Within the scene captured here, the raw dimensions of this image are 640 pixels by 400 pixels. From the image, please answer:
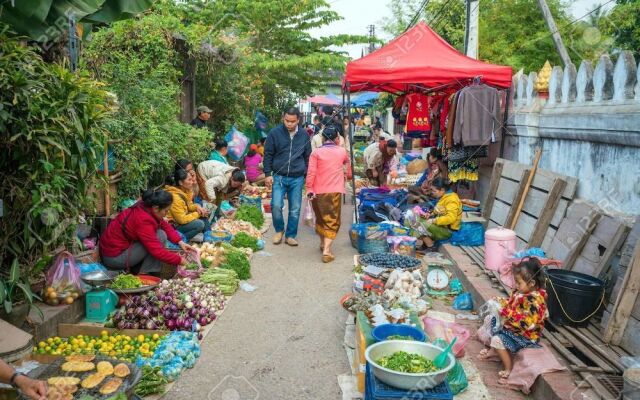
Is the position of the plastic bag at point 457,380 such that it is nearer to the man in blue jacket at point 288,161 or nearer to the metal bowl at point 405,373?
the metal bowl at point 405,373

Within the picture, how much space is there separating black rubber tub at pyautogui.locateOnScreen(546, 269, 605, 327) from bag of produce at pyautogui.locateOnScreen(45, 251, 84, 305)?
188 inches

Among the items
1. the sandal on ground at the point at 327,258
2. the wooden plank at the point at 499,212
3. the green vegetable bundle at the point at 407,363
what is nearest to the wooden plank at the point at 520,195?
the wooden plank at the point at 499,212

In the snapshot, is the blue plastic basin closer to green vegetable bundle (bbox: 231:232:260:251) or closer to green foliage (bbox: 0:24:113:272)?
green foliage (bbox: 0:24:113:272)

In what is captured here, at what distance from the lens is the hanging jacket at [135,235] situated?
20.6ft

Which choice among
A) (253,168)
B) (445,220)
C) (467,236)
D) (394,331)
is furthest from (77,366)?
(253,168)

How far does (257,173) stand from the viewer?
542 inches

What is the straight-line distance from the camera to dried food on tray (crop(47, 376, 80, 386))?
11.4ft

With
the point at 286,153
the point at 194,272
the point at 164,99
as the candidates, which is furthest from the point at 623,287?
the point at 164,99

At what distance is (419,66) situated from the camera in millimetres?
9141

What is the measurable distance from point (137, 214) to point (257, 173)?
7527mm

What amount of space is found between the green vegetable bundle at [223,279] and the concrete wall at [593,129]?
455 centimetres

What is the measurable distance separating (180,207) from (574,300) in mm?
5444

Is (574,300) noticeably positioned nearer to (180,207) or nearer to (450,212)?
(450,212)

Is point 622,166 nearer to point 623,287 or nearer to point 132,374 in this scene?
point 623,287
